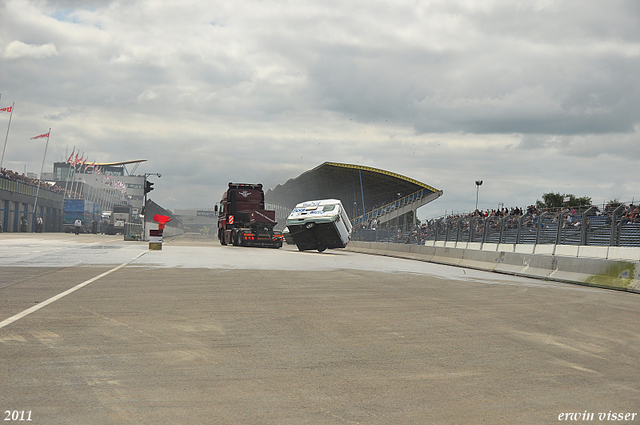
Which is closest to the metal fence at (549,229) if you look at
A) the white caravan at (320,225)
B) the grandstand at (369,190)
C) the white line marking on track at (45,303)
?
the white caravan at (320,225)

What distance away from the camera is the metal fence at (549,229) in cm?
2100

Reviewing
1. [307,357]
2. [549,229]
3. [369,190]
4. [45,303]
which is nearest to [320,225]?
[549,229]

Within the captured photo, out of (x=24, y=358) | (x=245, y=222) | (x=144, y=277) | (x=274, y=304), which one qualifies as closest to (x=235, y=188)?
(x=245, y=222)

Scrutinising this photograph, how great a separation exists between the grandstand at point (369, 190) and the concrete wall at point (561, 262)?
151 ft

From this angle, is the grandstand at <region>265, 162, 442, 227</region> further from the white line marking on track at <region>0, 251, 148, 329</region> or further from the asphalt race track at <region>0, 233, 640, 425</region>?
the asphalt race track at <region>0, 233, 640, 425</region>

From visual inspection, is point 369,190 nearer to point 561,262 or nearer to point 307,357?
point 561,262

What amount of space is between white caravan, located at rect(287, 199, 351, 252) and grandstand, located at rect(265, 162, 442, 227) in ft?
126

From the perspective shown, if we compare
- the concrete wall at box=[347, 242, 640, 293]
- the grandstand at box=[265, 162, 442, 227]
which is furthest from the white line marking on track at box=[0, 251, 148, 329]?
the grandstand at box=[265, 162, 442, 227]

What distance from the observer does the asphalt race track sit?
4688mm

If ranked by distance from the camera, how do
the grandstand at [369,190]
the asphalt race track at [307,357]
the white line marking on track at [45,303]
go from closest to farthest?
the asphalt race track at [307,357]
the white line marking on track at [45,303]
the grandstand at [369,190]

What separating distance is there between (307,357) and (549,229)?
67.1 ft

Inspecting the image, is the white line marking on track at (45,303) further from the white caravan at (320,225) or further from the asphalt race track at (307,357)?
the white caravan at (320,225)

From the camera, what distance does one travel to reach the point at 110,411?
178 inches

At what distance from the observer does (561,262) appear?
1911 cm
